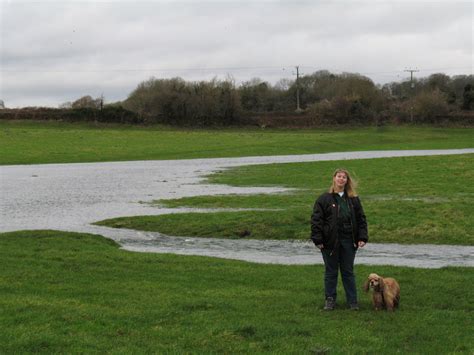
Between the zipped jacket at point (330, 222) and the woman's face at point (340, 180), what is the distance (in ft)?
0.58

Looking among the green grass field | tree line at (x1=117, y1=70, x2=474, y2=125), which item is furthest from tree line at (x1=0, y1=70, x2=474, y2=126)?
the green grass field

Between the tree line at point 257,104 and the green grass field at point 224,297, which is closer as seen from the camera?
the green grass field at point 224,297

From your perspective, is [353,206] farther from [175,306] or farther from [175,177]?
[175,177]

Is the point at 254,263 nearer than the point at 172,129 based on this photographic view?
Yes

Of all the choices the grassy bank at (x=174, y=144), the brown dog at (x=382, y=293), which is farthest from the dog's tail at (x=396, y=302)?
the grassy bank at (x=174, y=144)

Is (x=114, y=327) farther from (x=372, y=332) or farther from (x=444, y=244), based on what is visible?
(x=444, y=244)

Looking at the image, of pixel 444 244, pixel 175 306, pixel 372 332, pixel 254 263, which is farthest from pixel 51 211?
pixel 372 332

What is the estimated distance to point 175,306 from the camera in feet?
37.4

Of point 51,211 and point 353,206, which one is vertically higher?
point 353,206

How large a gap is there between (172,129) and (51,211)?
8332 cm

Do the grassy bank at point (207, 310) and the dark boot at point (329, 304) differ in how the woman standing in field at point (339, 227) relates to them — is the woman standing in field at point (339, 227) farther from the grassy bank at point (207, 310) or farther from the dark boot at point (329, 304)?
the grassy bank at point (207, 310)

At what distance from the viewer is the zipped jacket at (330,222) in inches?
447

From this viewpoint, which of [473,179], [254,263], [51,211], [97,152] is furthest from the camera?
[97,152]

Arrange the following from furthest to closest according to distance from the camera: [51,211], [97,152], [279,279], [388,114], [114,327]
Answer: [388,114]
[97,152]
[51,211]
[279,279]
[114,327]
